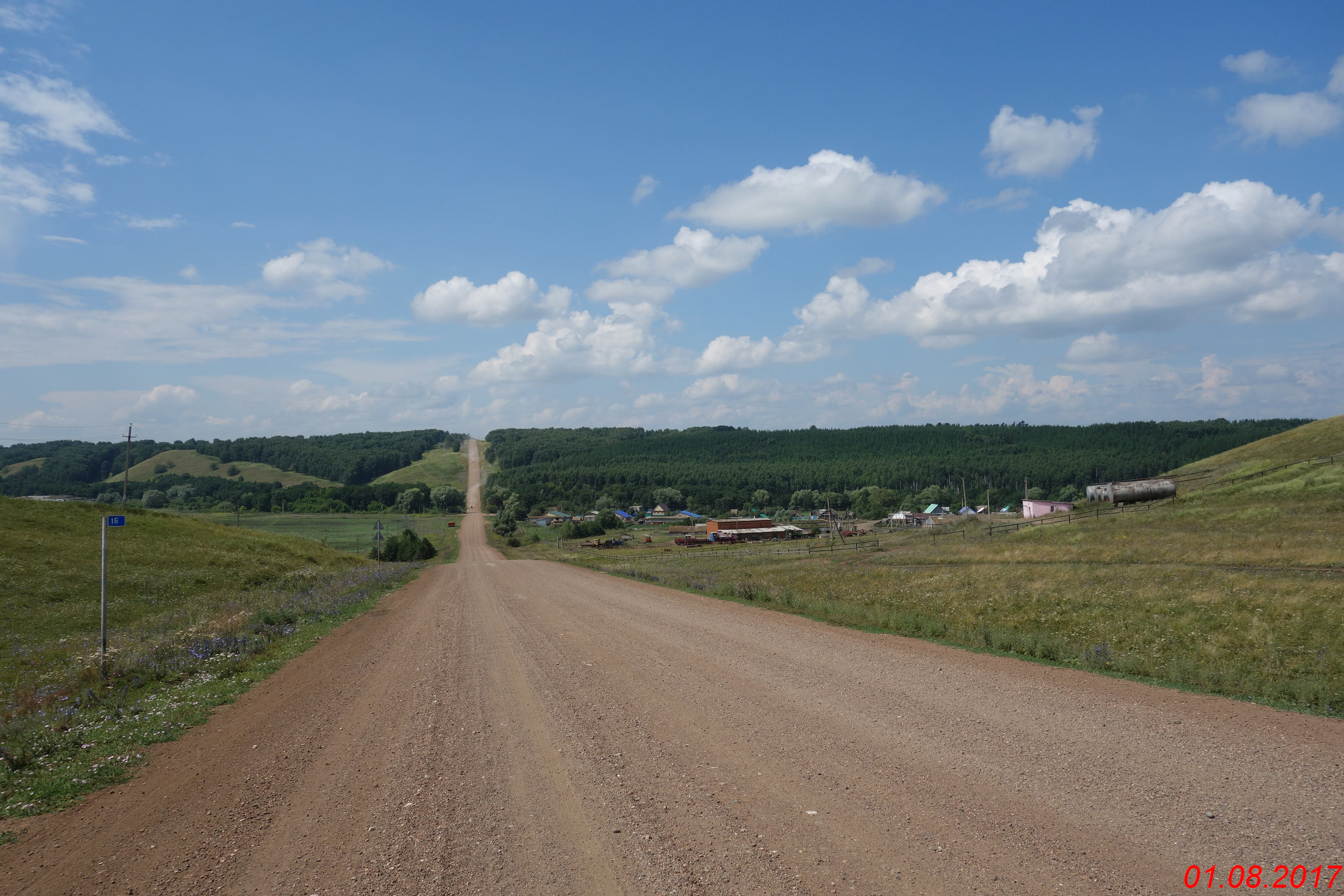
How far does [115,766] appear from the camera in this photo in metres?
7.80

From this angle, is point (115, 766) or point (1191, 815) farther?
point (115, 766)

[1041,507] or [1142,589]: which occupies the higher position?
[1142,589]

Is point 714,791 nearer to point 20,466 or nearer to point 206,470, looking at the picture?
point 20,466

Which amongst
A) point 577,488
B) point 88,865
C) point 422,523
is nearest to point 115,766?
point 88,865

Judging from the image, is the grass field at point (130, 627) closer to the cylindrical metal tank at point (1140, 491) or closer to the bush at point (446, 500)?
the cylindrical metal tank at point (1140, 491)

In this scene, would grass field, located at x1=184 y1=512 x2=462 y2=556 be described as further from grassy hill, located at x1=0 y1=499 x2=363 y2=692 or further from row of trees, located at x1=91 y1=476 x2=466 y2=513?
grassy hill, located at x1=0 y1=499 x2=363 y2=692

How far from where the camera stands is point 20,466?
12850 centimetres

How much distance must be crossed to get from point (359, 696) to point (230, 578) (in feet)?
86.0

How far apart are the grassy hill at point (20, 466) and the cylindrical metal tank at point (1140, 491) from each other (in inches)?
6544

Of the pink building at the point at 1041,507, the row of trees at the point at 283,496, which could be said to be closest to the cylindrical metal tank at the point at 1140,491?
the pink building at the point at 1041,507

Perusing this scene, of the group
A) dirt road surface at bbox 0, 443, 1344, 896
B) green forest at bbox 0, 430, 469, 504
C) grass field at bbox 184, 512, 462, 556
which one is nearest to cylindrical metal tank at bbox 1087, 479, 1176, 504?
dirt road surface at bbox 0, 443, 1344, 896

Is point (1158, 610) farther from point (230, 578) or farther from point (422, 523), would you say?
point (422, 523)
